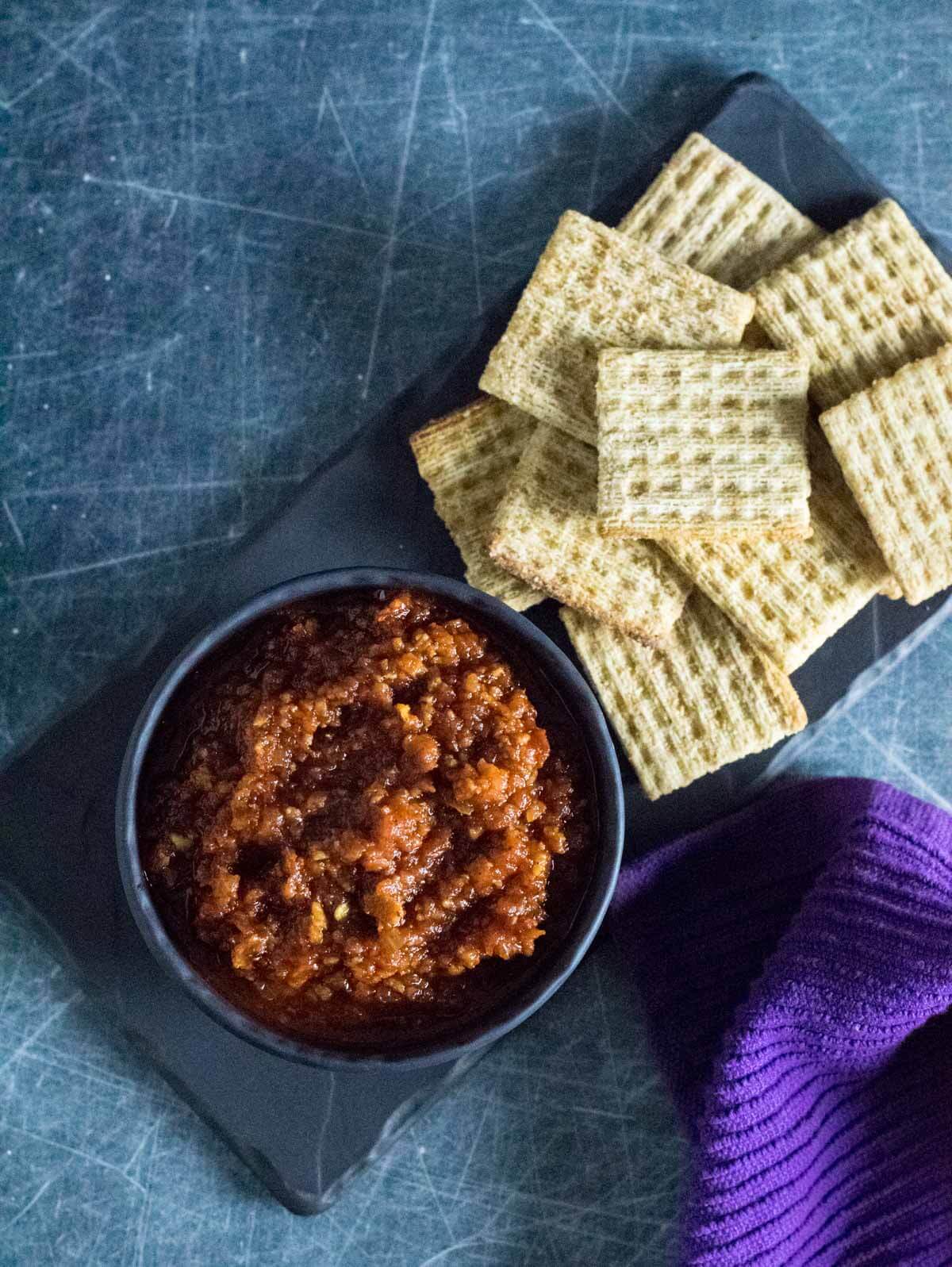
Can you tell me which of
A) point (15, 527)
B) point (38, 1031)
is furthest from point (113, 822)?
point (15, 527)

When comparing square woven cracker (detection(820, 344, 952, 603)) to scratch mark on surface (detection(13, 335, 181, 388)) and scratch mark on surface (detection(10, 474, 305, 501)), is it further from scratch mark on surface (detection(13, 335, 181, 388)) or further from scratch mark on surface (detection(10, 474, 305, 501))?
scratch mark on surface (detection(13, 335, 181, 388))

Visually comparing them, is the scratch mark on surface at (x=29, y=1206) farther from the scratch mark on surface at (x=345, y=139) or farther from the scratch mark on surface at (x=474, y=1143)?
the scratch mark on surface at (x=345, y=139)

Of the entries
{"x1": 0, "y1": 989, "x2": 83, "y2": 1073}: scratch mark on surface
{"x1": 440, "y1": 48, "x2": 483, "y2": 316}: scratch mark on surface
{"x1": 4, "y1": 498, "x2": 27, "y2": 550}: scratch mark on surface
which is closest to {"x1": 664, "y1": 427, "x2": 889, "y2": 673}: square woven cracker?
{"x1": 440, "y1": 48, "x2": 483, "y2": 316}: scratch mark on surface

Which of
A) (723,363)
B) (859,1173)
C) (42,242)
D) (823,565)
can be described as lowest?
(859,1173)

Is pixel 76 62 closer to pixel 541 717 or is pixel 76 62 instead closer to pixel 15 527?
pixel 15 527

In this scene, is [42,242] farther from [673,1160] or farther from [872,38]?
[673,1160]

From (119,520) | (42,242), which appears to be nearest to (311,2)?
(42,242)

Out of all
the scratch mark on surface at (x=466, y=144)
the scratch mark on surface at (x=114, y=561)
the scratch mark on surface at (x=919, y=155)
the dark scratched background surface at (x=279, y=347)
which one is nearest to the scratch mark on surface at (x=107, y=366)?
the dark scratched background surface at (x=279, y=347)
